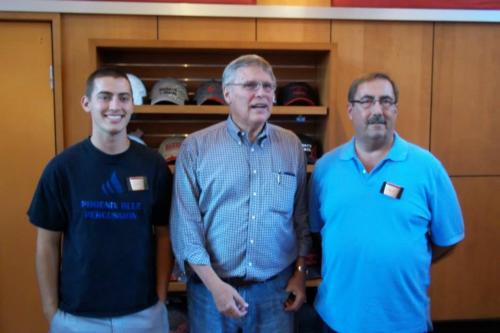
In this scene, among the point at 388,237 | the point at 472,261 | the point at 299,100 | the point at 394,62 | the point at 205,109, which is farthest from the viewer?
the point at 472,261

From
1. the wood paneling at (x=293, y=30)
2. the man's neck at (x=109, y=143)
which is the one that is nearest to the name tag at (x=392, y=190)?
the man's neck at (x=109, y=143)

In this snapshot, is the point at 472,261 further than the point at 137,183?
Yes

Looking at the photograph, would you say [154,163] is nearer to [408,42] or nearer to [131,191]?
[131,191]

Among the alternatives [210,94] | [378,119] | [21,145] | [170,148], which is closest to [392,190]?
[378,119]

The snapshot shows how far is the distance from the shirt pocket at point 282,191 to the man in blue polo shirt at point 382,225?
0.16 m

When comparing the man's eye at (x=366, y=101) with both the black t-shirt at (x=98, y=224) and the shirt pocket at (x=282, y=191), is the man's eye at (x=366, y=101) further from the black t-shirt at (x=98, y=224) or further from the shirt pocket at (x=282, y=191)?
the black t-shirt at (x=98, y=224)

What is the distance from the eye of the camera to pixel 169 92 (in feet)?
8.94

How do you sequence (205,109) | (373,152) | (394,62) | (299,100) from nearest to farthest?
(373,152) < (205,109) < (299,100) < (394,62)

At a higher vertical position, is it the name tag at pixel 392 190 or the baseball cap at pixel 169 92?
the baseball cap at pixel 169 92

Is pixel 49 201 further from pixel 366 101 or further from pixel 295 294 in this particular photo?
pixel 366 101

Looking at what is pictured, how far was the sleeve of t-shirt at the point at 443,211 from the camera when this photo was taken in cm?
162

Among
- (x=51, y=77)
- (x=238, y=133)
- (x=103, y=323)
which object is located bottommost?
(x=103, y=323)

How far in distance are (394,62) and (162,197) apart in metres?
2.10

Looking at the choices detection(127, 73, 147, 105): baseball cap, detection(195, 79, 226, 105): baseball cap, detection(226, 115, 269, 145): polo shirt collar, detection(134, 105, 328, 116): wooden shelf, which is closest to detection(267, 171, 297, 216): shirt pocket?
detection(226, 115, 269, 145): polo shirt collar
